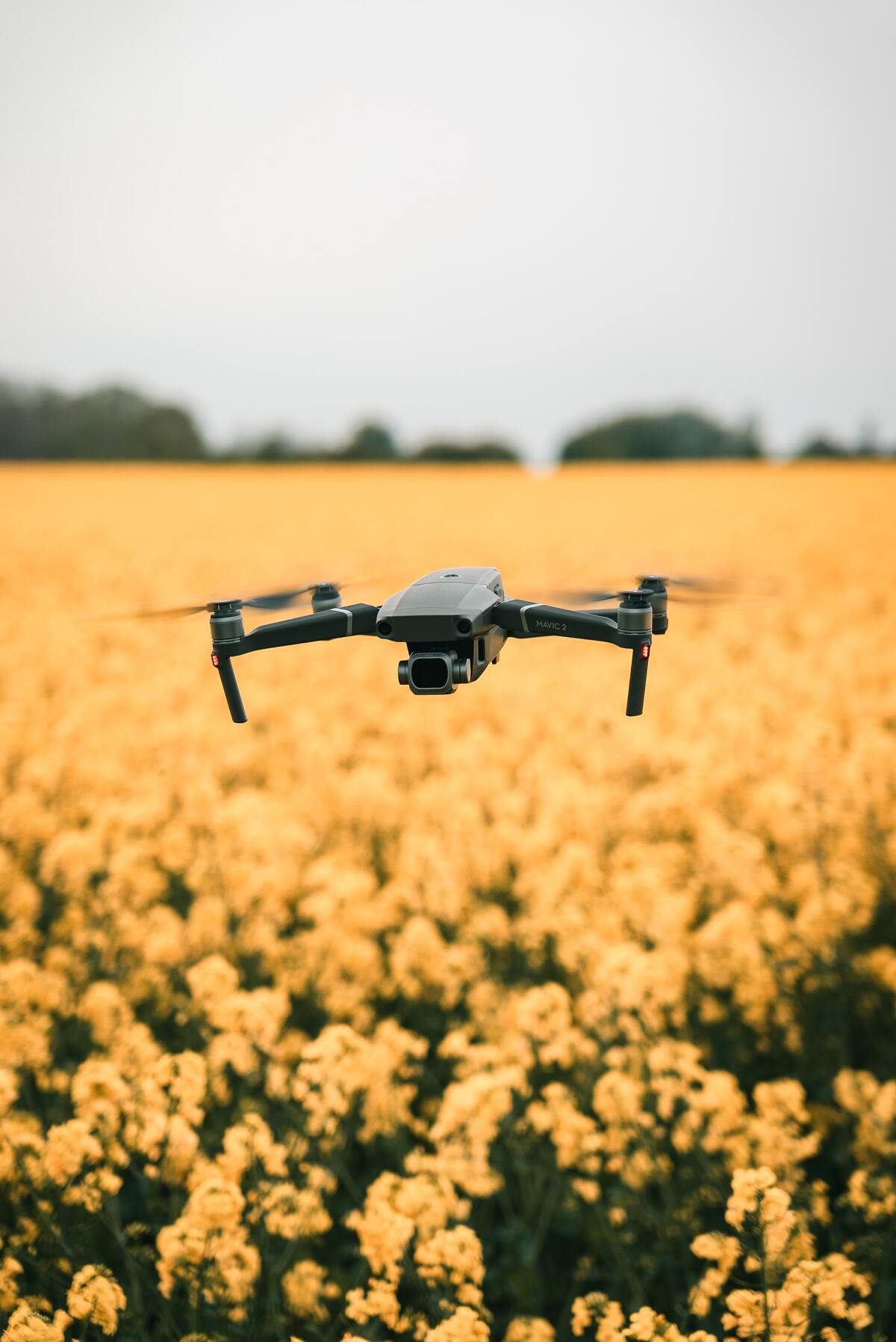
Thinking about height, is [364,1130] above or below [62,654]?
Answer: below

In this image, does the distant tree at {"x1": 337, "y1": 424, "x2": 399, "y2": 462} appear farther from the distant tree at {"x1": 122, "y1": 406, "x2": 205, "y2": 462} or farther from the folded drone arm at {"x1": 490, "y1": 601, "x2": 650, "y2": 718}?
the distant tree at {"x1": 122, "y1": 406, "x2": 205, "y2": 462}

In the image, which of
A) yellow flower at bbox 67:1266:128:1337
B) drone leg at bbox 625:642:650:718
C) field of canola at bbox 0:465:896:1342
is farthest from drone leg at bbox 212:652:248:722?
yellow flower at bbox 67:1266:128:1337

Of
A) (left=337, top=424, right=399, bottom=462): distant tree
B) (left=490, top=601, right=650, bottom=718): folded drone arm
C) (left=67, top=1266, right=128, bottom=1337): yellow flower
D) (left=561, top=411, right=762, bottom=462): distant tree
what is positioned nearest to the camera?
(left=490, top=601, right=650, bottom=718): folded drone arm

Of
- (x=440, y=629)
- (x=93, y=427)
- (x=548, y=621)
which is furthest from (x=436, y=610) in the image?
(x=93, y=427)

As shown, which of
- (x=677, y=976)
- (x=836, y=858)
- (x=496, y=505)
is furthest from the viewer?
(x=496, y=505)

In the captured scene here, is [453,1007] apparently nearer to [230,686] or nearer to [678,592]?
[230,686]

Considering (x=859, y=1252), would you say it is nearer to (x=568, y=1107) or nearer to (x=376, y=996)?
(x=568, y=1107)

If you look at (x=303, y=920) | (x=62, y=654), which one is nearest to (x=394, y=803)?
(x=303, y=920)

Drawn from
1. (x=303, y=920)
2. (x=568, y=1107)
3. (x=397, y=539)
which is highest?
(x=397, y=539)
